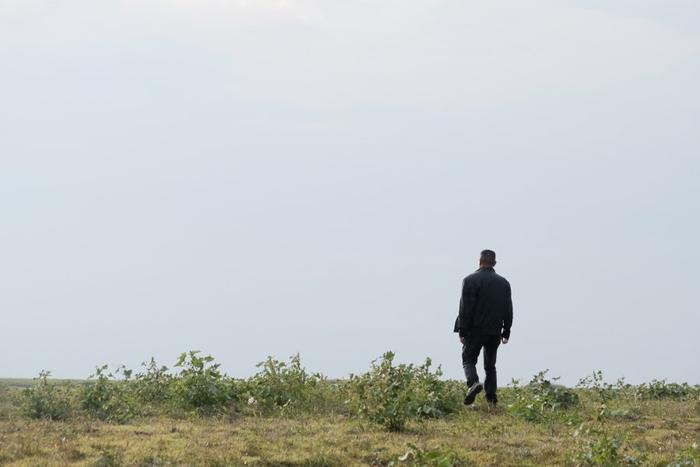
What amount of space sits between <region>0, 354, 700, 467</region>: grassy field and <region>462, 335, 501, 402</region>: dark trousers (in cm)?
40

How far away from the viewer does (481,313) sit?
626 inches

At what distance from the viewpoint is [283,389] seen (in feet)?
52.7

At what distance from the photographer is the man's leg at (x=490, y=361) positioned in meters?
16.0

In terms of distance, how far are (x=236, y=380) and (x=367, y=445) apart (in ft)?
18.0

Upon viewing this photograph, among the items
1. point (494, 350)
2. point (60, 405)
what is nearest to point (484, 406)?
point (494, 350)

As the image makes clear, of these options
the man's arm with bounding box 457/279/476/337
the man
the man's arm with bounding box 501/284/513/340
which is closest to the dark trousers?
the man

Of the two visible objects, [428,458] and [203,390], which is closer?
[428,458]

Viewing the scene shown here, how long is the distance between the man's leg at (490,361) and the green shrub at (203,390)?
401 centimetres

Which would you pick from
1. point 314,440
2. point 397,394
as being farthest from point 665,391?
point 314,440

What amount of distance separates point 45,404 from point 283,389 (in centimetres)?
361

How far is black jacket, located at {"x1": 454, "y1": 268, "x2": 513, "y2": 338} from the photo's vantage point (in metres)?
15.9

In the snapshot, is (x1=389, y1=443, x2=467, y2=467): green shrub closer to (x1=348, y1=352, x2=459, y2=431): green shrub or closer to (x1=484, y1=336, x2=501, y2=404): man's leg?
(x1=348, y1=352, x2=459, y2=431): green shrub

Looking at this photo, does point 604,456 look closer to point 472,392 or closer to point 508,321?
point 472,392

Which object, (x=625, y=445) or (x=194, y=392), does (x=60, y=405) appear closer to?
(x=194, y=392)
